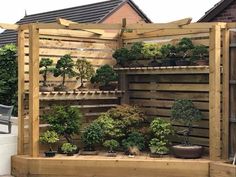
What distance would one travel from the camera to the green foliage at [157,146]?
741cm

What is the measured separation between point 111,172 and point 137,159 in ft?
1.53

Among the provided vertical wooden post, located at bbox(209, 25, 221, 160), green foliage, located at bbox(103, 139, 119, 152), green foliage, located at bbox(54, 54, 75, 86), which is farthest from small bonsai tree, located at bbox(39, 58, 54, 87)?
vertical wooden post, located at bbox(209, 25, 221, 160)

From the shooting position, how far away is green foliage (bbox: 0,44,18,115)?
393 inches

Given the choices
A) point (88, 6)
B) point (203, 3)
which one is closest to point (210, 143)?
point (203, 3)

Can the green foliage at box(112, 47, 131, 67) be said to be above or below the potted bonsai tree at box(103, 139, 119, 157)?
above

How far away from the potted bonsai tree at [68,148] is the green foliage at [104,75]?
147 centimetres

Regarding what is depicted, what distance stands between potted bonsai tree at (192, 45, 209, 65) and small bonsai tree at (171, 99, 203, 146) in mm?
698

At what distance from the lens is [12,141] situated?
7.73 m

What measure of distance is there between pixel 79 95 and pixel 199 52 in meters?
2.30

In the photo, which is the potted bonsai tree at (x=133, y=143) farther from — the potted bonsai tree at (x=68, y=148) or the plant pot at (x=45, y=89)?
the plant pot at (x=45, y=89)

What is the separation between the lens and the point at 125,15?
64.6 feet

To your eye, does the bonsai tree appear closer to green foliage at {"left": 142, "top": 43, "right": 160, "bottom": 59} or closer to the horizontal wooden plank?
the horizontal wooden plank

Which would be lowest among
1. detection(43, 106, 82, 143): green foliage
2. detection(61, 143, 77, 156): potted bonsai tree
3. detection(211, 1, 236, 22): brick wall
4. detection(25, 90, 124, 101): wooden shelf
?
detection(61, 143, 77, 156): potted bonsai tree

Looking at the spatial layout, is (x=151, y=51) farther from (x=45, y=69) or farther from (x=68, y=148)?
(x=68, y=148)
